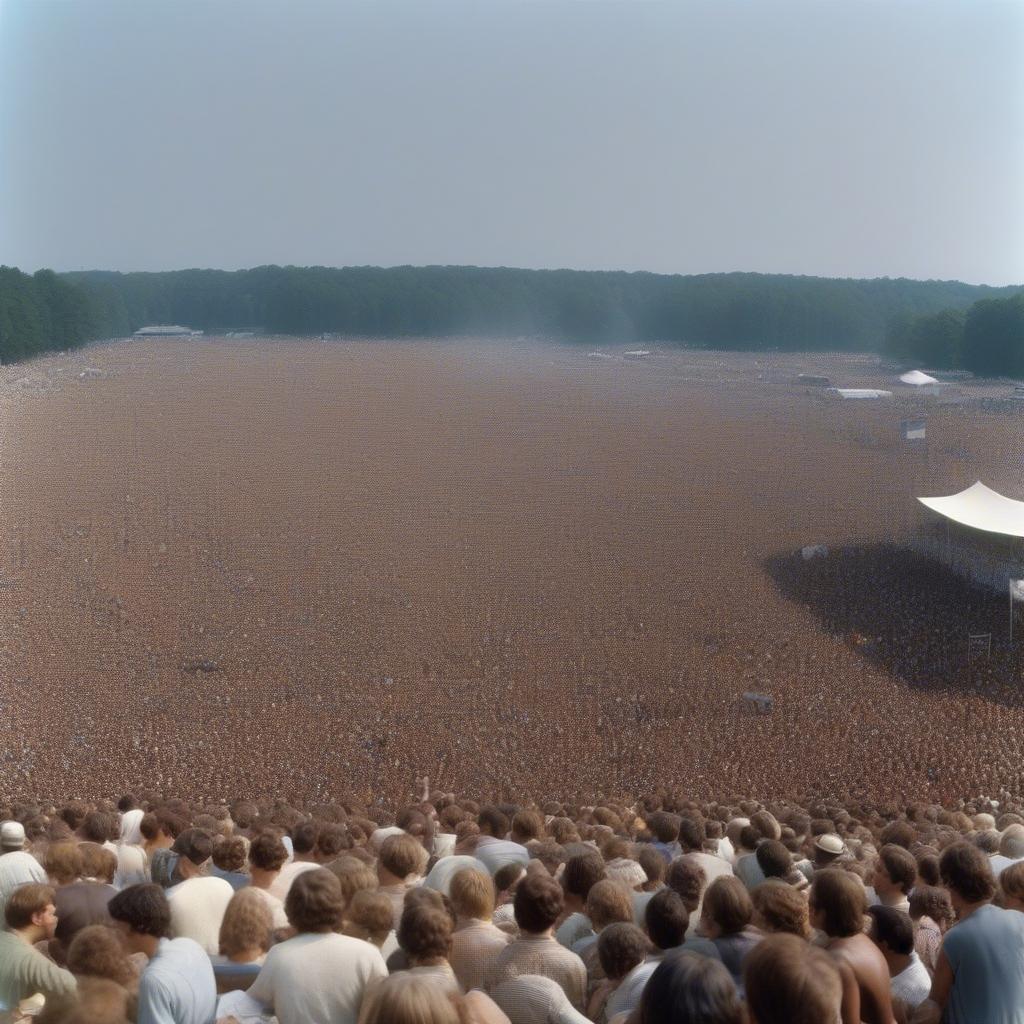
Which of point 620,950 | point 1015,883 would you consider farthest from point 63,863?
point 1015,883

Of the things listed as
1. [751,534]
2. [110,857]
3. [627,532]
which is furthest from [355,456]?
[110,857]

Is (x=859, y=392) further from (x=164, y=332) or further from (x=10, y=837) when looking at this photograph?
(x=10, y=837)

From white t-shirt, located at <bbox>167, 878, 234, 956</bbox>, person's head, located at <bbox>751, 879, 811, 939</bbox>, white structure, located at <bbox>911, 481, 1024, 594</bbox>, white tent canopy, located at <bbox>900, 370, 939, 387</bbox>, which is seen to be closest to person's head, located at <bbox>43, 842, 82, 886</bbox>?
white t-shirt, located at <bbox>167, 878, 234, 956</bbox>

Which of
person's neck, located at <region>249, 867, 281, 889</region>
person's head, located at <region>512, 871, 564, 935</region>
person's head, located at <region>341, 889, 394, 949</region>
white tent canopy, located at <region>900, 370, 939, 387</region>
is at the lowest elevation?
person's neck, located at <region>249, 867, 281, 889</region>

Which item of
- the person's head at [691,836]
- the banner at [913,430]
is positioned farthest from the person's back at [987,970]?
the banner at [913,430]

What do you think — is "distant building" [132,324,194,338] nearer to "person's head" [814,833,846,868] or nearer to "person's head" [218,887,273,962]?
"person's head" [814,833,846,868]

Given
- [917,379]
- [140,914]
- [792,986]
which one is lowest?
[140,914]

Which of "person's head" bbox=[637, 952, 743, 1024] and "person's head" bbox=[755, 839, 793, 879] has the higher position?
"person's head" bbox=[637, 952, 743, 1024]
